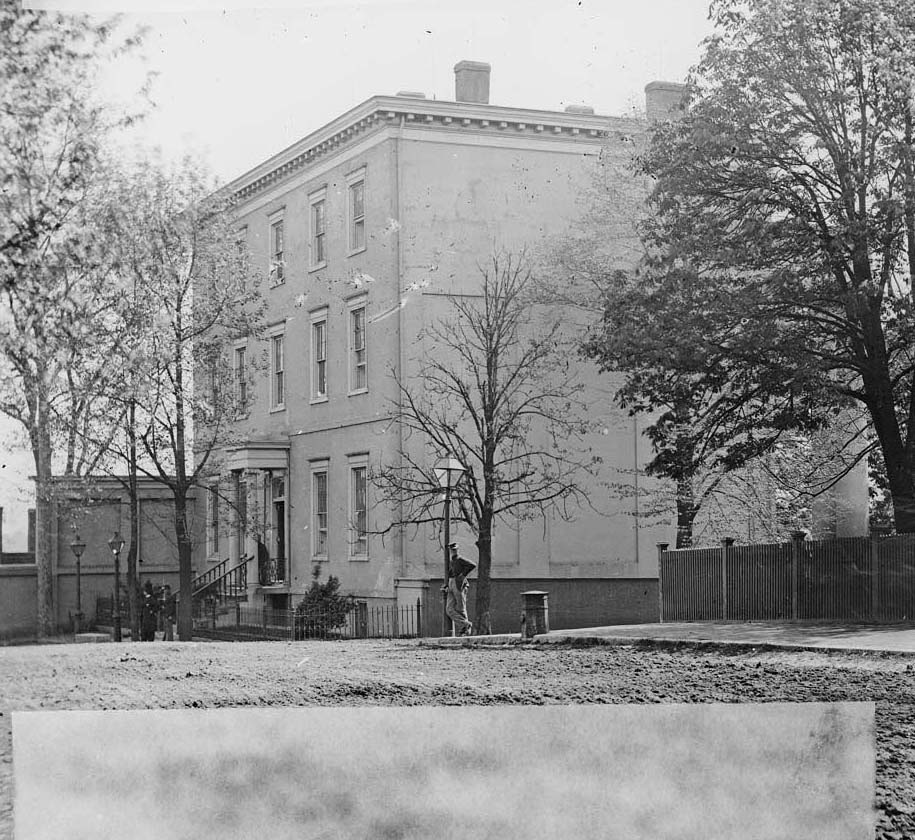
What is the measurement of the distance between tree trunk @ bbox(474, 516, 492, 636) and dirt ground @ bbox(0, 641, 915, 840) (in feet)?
0.54

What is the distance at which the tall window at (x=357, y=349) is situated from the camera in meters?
3.90

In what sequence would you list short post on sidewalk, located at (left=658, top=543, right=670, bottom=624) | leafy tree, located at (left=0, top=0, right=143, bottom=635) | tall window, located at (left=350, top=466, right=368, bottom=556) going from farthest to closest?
short post on sidewalk, located at (left=658, top=543, right=670, bottom=624) < tall window, located at (left=350, top=466, right=368, bottom=556) < leafy tree, located at (left=0, top=0, right=143, bottom=635)

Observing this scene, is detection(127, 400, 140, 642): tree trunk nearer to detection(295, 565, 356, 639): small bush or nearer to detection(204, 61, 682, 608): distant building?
detection(204, 61, 682, 608): distant building

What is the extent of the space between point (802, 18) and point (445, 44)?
117cm

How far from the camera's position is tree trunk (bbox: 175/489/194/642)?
3.85m

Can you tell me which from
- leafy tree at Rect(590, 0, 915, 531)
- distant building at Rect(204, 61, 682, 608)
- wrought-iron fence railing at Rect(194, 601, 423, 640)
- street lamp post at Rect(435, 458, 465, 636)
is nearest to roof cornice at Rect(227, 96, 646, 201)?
distant building at Rect(204, 61, 682, 608)

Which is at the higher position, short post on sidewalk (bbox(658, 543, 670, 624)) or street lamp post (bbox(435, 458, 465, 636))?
street lamp post (bbox(435, 458, 465, 636))

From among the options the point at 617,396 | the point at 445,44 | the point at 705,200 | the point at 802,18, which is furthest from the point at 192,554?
the point at 802,18

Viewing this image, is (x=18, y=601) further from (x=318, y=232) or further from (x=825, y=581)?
(x=825, y=581)

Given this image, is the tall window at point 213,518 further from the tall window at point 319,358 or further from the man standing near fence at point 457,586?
the man standing near fence at point 457,586

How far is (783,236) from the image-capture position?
456 centimetres

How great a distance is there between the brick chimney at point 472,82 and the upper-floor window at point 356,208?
1.07 feet

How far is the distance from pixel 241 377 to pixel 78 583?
68 centimetres

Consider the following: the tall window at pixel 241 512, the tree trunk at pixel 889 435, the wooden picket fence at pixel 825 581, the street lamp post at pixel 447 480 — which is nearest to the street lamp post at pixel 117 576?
the tall window at pixel 241 512
